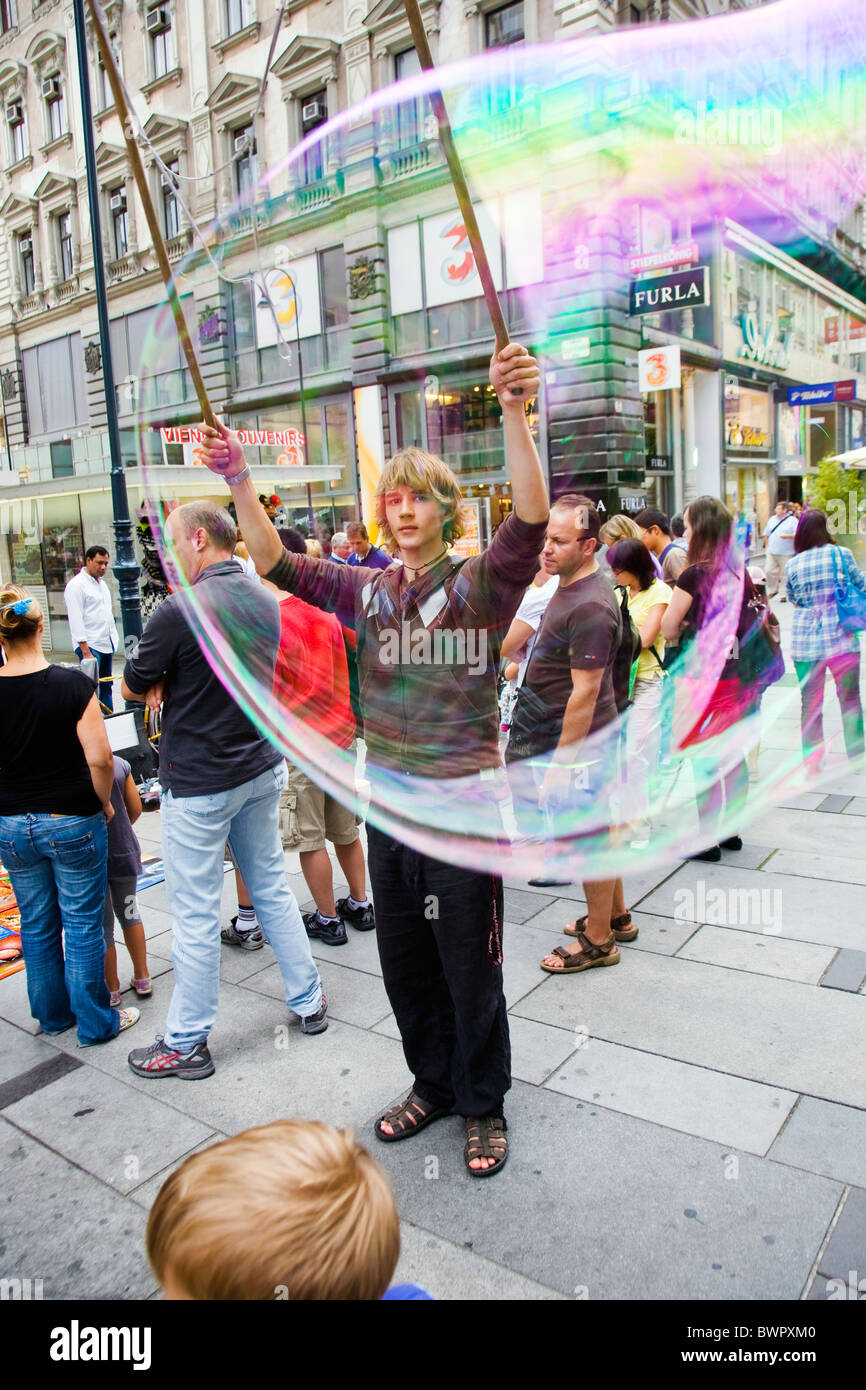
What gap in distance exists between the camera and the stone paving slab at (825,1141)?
240 cm

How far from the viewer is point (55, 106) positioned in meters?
24.0

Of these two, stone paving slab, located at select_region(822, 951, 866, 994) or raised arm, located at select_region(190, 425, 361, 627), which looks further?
stone paving slab, located at select_region(822, 951, 866, 994)

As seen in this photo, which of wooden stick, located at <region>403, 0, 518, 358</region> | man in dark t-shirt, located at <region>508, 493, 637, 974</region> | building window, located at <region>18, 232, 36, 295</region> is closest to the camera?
wooden stick, located at <region>403, 0, 518, 358</region>

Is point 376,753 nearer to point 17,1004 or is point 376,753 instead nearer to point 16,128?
point 17,1004

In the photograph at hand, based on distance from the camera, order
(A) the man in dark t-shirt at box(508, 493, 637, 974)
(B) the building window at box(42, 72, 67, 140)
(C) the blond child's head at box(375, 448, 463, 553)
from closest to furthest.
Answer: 1. (C) the blond child's head at box(375, 448, 463, 553)
2. (A) the man in dark t-shirt at box(508, 493, 637, 974)
3. (B) the building window at box(42, 72, 67, 140)

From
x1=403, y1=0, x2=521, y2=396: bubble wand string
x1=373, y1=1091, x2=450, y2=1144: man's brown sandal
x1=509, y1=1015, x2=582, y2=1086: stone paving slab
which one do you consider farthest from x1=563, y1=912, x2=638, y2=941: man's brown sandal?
x1=403, y1=0, x2=521, y2=396: bubble wand string

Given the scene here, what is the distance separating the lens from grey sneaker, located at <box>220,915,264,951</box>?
166 inches

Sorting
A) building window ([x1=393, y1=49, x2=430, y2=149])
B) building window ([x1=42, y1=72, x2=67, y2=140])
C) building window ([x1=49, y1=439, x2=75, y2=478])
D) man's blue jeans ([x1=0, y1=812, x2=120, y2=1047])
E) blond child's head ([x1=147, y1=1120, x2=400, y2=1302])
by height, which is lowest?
man's blue jeans ([x1=0, y1=812, x2=120, y2=1047])

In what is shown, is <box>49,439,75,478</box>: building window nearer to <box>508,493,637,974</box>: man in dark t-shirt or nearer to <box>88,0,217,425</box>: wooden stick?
<box>508,493,637,974</box>: man in dark t-shirt

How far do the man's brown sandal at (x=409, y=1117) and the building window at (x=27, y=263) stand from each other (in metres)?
31.2

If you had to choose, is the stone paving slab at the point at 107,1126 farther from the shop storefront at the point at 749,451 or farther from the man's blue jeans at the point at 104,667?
the shop storefront at the point at 749,451

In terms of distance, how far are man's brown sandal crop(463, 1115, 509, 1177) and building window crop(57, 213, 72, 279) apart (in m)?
30.0

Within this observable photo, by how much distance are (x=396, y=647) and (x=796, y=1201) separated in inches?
71.6

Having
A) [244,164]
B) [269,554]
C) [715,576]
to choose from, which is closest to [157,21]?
[244,164]
